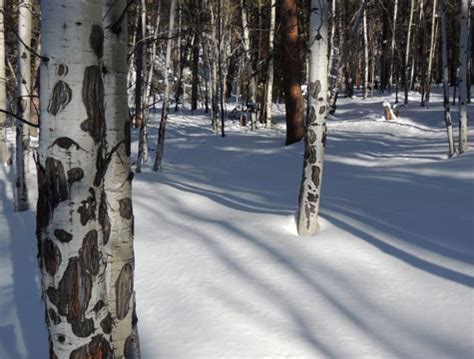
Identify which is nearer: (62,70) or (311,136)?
(62,70)

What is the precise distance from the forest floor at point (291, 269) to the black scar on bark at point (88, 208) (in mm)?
1703

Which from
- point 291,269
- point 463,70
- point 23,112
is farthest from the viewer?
point 463,70

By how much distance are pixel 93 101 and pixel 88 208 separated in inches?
16.1

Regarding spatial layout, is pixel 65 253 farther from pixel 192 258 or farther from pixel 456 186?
pixel 456 186

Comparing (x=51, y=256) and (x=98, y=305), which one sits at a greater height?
(x=51, y=256)

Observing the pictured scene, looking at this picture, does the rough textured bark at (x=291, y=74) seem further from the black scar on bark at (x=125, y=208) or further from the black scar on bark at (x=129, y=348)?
the black scar on bark at (x=129, y=348)

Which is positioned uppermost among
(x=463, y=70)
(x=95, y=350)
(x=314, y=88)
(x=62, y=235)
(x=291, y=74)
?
(x=291, y=74)

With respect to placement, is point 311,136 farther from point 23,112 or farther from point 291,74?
point 291,74

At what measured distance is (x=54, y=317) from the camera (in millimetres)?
1857

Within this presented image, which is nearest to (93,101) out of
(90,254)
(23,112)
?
(90,254)

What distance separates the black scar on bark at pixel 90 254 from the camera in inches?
72.5

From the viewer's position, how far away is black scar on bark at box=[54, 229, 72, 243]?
5.93 feet

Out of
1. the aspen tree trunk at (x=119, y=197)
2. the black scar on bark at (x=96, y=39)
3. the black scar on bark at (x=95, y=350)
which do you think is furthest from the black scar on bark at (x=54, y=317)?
the black scar on bark at (x=96, y=39)

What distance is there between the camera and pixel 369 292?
13.2ft
